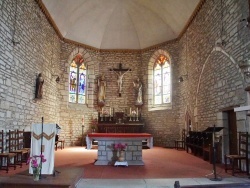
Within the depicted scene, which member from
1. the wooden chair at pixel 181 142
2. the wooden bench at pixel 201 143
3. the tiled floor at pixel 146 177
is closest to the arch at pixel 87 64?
the wooden chair at pixel 181 142

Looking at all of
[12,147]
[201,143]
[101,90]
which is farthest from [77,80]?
[201,143]

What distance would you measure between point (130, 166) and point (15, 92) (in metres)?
3.95

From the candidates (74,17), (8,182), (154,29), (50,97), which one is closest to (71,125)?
(50,97)

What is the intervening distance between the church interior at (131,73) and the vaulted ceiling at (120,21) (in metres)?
0.06

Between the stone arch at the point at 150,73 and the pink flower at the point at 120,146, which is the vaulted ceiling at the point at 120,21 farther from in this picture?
the pink flower at the point at 120,146

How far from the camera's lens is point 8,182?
406 cm

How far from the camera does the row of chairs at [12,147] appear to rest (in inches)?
246

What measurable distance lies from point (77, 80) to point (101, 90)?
1.42m

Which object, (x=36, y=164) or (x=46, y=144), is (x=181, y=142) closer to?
(x=46, y=144)

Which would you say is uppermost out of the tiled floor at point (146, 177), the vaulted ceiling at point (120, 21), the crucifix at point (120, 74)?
the vaulted ceiling at point (120, 21)

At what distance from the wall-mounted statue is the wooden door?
7.82 metres

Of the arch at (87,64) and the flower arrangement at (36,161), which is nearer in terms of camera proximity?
the flower arrangement at (36,161)

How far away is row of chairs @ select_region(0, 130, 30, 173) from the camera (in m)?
6.25

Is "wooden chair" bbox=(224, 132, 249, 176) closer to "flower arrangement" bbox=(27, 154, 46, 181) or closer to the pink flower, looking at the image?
the pink flower
